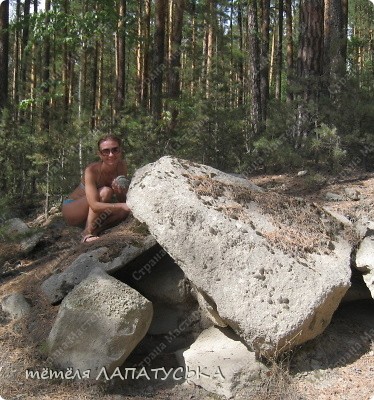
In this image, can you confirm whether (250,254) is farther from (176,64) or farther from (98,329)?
(176,64)

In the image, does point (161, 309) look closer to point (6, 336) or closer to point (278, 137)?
point (6, 336)

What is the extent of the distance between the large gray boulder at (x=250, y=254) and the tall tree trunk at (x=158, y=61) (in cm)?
628

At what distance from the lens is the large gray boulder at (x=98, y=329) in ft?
11.7

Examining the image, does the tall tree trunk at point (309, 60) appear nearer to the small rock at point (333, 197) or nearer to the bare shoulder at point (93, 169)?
the small rock at point (333, 197)

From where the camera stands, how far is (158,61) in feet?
35.3

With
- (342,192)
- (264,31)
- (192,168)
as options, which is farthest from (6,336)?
(264,31)

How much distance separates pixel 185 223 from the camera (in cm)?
360

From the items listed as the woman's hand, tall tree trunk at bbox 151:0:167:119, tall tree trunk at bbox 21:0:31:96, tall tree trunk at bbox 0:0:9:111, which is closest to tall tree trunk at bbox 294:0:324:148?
tall tree trunk at bbox 151:0:167:119

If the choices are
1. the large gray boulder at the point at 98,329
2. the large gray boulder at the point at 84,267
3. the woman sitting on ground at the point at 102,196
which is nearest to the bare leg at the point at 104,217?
the woman sitting on ground at the point at 102,196

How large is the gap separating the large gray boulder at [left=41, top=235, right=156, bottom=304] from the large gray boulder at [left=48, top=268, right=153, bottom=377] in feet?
1.41

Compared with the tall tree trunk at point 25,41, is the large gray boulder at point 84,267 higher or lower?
lower

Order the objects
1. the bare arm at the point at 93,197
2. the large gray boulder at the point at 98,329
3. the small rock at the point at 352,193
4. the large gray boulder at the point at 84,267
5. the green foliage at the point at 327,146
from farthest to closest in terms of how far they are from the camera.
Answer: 1. the green foliage at the point at 327,146
2. the small rock at the point at 352,193
3. the bare arm at the point at 93,197
4. the large gray boulder at the point at 84,267
5. the large gray boulder at the point at 98,329

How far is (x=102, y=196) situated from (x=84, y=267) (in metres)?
0.85

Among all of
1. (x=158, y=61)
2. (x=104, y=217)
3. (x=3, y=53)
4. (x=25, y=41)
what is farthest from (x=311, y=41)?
(x=25, y=41)
